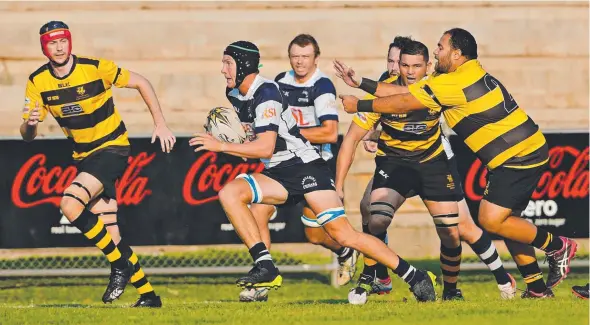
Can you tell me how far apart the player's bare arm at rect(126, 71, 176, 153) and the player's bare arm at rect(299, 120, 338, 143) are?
1383 mm

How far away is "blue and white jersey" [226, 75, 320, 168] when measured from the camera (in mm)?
12016

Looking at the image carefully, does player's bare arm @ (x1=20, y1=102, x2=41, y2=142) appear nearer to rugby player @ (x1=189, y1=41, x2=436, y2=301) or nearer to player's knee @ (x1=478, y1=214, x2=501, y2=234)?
rugby player @ (x1=189, y1=41, x2=436, y2=301)

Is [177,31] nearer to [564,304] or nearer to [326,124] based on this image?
[326,124]

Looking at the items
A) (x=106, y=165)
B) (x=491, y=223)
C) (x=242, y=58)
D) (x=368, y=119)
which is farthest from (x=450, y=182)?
(x=106, y=165)

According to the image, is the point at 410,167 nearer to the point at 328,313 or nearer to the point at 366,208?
the point at 366,208

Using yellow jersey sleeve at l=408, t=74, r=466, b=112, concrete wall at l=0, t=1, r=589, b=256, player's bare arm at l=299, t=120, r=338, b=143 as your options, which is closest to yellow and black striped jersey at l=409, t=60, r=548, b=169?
yellow jersey sleeve at l=408, t=74, r=466, b=112

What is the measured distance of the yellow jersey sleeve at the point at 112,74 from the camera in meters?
12.9

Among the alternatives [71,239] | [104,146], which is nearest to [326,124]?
[104,146]

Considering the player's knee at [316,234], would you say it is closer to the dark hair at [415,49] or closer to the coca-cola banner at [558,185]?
the dark hair at [415,49]

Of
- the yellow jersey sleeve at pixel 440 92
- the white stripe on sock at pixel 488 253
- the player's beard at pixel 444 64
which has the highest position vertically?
the player's beard at pixel 444 64

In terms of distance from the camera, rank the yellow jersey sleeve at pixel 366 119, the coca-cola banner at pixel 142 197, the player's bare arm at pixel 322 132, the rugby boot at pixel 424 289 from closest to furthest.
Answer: the rugby boot at pixel 424 289
the yellow jersey sleeve at pixel 366 119
the player's bare arm at pixel 322 132
the coca-cola banner at pixel 142 197

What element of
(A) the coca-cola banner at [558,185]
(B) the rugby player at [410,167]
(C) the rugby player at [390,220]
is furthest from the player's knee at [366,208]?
(A) the coca-cola banner at [558,185]

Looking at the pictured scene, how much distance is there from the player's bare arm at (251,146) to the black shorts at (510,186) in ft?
6.28

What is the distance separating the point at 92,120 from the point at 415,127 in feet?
9.37
